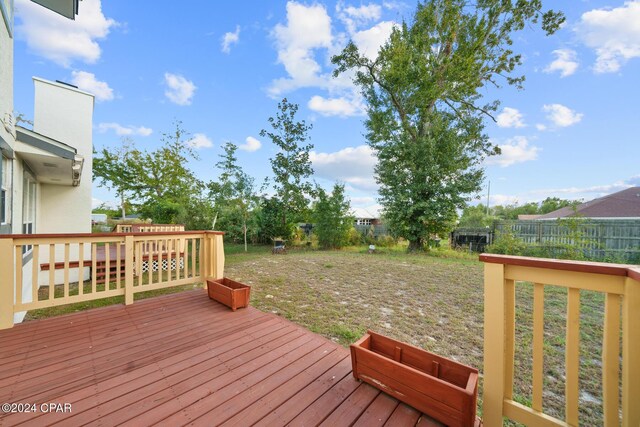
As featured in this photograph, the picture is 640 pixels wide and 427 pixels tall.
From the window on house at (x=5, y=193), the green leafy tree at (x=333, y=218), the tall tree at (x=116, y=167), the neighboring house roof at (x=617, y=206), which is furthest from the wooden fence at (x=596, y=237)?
the tall tree at (x=116, y=167)

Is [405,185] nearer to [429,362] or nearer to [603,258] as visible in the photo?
[603,258]

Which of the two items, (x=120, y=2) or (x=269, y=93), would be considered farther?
(x=269, y=93)

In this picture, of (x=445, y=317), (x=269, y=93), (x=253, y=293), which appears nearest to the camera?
(x=445, y=317)

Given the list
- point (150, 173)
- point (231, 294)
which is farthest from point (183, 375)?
point (150, 173)

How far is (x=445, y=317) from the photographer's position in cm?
335

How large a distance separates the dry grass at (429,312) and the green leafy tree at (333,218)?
4859mm

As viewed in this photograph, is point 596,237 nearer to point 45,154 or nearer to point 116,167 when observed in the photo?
point 45,154

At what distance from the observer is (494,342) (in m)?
1.41

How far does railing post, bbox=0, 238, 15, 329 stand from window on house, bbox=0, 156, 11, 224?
49.4 inches

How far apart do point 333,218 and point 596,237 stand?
28.8 ft

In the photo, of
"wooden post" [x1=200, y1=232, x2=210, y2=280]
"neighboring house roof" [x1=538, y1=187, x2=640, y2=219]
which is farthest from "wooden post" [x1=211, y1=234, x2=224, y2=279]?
"neighboring house roof" [x1=538, y1=187, x2=640, y2=219]

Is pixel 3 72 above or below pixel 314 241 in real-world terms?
above

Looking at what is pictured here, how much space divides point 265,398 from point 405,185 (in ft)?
31.8

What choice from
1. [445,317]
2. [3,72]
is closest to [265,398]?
[445,317]
